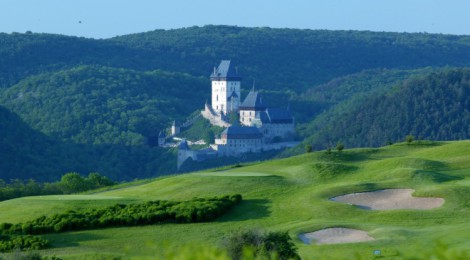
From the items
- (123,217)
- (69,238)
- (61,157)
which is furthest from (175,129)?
(69,238)

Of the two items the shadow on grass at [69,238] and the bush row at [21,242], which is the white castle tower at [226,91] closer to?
the shadow on grass at [69,238]

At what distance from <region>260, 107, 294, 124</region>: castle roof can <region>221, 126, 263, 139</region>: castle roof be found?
592cm

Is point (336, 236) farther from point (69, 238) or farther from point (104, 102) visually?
point (104, 102)

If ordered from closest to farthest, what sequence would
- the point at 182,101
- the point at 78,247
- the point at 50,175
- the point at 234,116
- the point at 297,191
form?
1. the point at 78,247
2. the point at 297,191
3. the point at 50,175
4. the point at 234,116
5. the point at 182,101

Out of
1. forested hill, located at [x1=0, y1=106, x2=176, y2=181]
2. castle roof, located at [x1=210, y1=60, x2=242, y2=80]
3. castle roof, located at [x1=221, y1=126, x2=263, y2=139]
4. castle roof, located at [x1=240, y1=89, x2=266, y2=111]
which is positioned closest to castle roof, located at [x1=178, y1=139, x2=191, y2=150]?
forested hill, located at [x1=0, y1=106, x2=176, y2=181]

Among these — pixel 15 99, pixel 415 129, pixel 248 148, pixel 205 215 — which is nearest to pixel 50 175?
pixel 248 148

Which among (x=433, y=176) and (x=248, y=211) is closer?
(x=248, y=211)

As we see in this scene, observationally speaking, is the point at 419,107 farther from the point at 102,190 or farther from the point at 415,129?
the point at 102,190

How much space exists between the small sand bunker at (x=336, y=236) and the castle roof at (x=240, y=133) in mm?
101544

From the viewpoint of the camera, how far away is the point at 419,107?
5340 inches

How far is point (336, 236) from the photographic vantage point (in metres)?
36.1

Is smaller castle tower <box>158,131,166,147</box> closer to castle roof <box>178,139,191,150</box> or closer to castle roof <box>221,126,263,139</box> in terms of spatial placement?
castle roof <box>178,139,191,150</box>

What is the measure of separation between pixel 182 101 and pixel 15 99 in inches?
964

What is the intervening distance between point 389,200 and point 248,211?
456 cm
